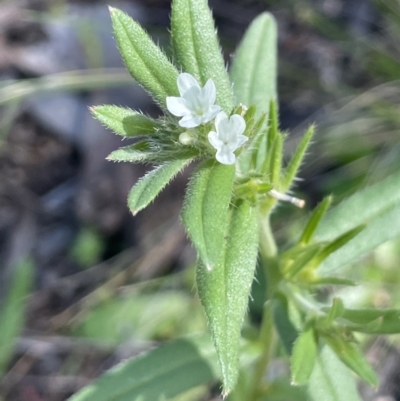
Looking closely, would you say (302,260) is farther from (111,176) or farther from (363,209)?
(111,176)

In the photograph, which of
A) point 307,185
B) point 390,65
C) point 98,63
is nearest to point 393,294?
point 307,185

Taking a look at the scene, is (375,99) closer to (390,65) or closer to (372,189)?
(390,65)

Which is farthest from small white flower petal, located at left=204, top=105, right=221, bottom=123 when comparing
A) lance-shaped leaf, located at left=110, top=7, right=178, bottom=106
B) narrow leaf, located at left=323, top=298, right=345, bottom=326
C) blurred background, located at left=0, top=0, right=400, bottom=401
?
blurred background, located at left=0, top=0, right=400, bottom=401

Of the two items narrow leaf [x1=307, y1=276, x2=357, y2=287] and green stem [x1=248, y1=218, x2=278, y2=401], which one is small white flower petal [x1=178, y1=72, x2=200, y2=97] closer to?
green stem [x1=248, y1=218, x2=278, y2=401]

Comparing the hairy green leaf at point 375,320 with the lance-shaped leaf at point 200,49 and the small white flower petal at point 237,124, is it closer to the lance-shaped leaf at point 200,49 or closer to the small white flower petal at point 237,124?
the small white flower petal at point 237,124

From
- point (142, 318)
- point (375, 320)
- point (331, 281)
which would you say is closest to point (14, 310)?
point (142, 318)

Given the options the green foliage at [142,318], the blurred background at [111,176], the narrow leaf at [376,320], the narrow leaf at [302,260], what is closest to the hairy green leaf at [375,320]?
the narrow leaf at [376,320]
